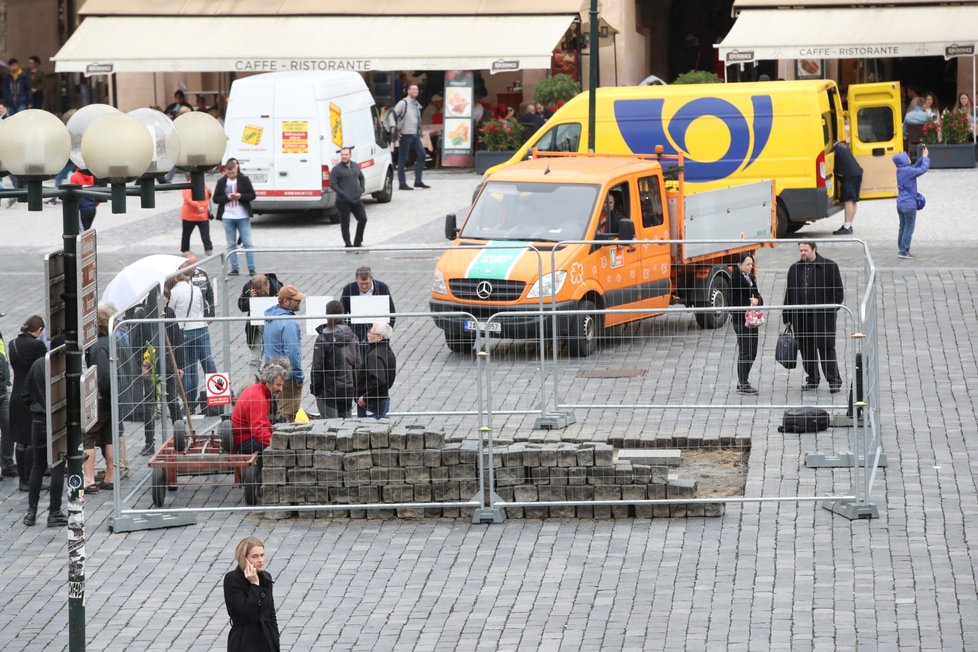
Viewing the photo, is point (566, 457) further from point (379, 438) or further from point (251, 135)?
point (251, 135)

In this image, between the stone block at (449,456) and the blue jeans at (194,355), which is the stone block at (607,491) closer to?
the stone block at (449,456)

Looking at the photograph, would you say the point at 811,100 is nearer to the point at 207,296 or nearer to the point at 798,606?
the point at 207,296

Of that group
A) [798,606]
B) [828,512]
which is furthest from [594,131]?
[798,606]

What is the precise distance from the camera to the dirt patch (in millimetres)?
12871

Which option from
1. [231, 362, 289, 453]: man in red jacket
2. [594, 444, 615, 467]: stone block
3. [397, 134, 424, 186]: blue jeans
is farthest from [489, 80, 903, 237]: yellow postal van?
[594, 444, 615, 467]: stone block

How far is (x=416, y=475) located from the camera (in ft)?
40.2

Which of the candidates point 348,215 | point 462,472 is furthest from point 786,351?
point 348,215

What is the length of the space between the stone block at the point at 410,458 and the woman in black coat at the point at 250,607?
11.8 ft

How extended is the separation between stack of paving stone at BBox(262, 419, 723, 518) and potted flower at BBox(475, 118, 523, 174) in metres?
21.0

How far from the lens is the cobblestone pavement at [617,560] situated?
394 inches

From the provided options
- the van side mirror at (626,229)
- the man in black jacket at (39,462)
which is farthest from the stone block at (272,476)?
the van side mirror at (626,229)

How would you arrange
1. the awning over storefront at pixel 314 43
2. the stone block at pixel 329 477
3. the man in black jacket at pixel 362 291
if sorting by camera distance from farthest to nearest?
1. the awning over storefront at pixel 314 43
2. the man in black jacket at pixel 362 291
3. the stone block at pixel 329 477

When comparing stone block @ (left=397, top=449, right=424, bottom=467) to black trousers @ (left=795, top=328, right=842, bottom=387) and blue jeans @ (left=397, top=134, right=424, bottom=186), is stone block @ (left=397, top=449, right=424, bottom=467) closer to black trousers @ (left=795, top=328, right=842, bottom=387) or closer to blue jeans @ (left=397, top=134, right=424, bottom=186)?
black trousers @ (left=795, top=328, right=842, bottom=387)

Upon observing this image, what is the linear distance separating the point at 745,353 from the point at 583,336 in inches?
55.0
